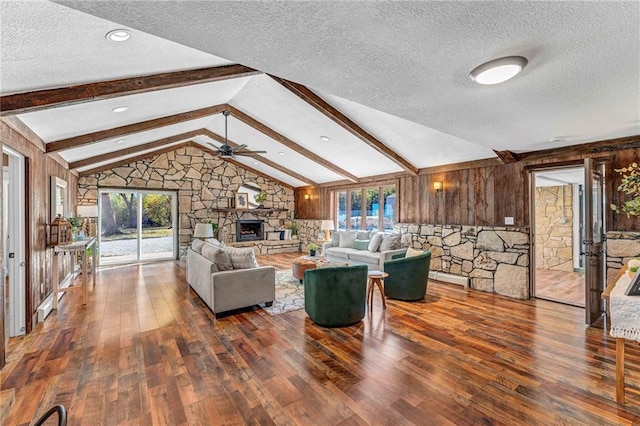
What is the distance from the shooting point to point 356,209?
848 centimetres

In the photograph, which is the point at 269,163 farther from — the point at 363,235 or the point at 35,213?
the point at 35,213

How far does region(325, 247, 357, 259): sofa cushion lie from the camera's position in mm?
6900

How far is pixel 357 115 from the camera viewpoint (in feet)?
16.2

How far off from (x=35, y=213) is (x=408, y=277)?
5.04m

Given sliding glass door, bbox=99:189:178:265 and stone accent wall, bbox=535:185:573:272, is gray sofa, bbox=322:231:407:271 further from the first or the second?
sliding glass door, bbox=99:189:178:265

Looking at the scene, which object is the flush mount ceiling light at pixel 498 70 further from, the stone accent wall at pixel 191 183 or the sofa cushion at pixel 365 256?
the stone accent wall at pixel 191 183

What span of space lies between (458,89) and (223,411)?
2.99m

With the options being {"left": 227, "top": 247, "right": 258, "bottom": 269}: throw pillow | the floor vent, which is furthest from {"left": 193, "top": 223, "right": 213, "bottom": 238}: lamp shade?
the floor vent

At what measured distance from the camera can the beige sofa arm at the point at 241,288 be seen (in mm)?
3859

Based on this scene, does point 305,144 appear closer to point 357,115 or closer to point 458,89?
point 357,115

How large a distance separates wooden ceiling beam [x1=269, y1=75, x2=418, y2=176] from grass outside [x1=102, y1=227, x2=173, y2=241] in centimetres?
588

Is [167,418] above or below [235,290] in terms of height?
below

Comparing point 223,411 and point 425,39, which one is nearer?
point 425,39

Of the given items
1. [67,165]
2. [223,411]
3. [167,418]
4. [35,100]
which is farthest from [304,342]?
[67,165]
